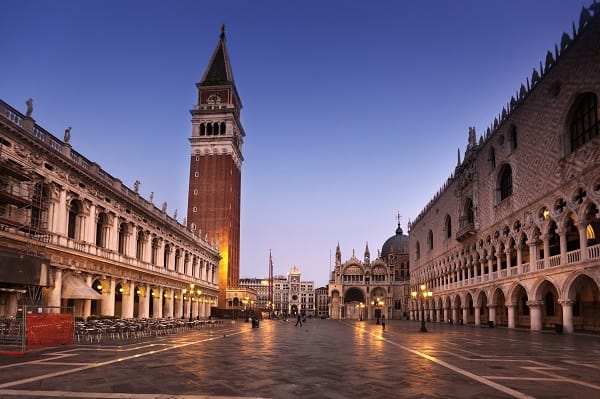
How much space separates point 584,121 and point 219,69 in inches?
3269

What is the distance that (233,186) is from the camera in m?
97.9

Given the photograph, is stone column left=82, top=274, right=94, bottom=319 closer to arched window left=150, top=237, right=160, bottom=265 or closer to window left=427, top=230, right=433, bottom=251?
arched window left=150, top=237, right=160, bottom=265

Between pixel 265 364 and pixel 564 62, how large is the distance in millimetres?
29454

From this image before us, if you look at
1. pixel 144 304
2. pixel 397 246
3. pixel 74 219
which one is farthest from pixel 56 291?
pixel 397 246

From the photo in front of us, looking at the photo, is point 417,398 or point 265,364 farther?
point 265,364

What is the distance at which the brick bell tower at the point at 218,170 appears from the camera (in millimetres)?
93375

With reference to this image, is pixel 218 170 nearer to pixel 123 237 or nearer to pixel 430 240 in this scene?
pixel 430 240

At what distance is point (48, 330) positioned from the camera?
67.9ft

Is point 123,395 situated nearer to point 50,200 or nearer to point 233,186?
point 50,200

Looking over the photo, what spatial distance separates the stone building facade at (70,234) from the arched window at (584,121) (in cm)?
3273

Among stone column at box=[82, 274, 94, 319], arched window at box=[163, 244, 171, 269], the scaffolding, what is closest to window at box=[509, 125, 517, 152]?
stone column at box=[82, 274, 94, 319]

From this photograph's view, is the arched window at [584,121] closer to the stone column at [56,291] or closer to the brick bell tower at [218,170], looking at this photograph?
the stone column at [56,291]

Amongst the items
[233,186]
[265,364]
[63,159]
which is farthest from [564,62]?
[233,186]

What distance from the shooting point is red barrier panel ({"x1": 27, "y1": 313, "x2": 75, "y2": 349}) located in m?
19.9
